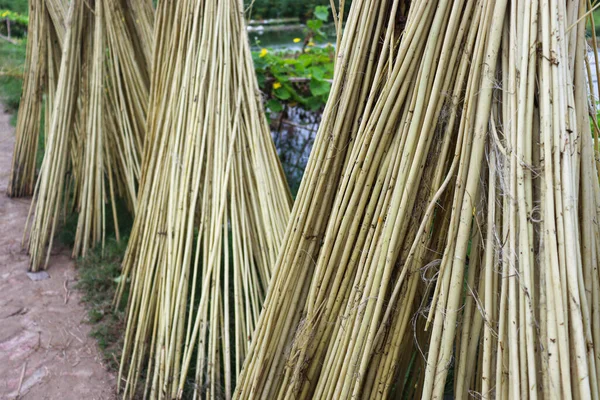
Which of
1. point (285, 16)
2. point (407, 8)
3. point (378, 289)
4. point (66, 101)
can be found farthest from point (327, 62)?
point (285, 16)

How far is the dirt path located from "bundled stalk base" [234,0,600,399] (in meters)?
1.04

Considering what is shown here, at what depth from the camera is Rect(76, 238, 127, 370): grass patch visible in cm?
228

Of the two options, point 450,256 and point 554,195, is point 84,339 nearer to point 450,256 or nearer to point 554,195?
point 450,256

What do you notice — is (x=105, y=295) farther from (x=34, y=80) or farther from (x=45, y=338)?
(x=34, y=80)

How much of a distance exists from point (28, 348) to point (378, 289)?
1731 millimetres

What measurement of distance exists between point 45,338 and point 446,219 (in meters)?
1.88

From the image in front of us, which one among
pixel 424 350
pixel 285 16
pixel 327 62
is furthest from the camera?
pixel 285 16

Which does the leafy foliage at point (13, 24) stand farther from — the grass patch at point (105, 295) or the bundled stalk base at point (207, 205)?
the bundled stalk base at point (207, 205)

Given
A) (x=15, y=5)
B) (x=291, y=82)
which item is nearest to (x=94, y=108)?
(x=291, y=82)

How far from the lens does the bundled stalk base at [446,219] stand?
2.72 ft

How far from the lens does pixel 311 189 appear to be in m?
1.22

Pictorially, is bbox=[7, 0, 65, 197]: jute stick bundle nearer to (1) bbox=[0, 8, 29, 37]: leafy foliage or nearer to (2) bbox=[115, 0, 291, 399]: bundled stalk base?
(2) bbox=[115, 0, 291, 399]: bundled stalk base

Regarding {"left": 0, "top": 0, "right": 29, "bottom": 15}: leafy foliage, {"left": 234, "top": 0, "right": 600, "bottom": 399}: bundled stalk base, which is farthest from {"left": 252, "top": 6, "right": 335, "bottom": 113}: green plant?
{"left": 0, "top": 0, "right": 29, "bottom": 15}: leafy foliage

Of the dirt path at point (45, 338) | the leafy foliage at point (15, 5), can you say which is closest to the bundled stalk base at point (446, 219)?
the dirt path at point (45, 338)
